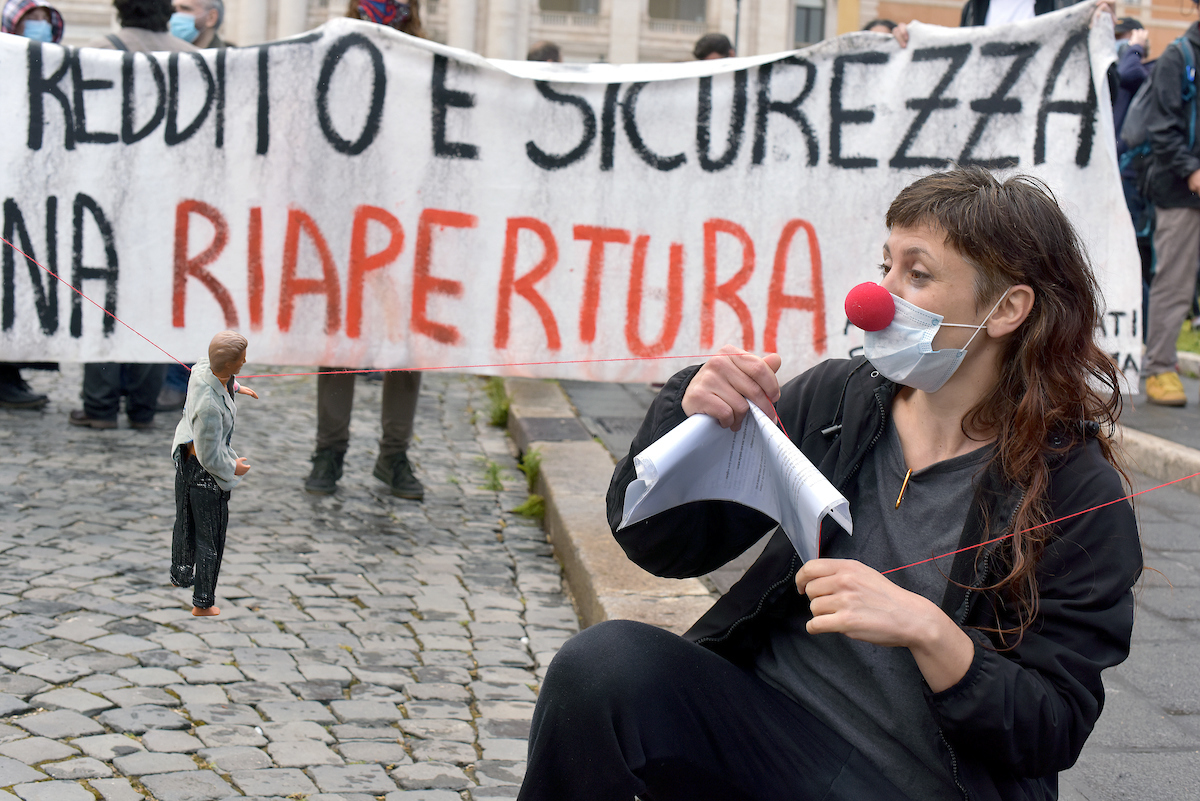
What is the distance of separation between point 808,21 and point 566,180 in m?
36.2

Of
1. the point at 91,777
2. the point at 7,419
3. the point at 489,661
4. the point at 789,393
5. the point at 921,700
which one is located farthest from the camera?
the point at 7,419

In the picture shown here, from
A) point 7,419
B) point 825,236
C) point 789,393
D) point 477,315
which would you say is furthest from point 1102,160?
point 7,419

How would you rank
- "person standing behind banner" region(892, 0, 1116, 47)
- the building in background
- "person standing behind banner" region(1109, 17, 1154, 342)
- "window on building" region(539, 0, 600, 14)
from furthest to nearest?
1. "window on building" region(539, 0, 600, 14)
2. the building in background
3. "person standing behind banner" region(1109, 17, 1154, 342)
4. "person standing behind banner" region(892, 0, 1116, 47)

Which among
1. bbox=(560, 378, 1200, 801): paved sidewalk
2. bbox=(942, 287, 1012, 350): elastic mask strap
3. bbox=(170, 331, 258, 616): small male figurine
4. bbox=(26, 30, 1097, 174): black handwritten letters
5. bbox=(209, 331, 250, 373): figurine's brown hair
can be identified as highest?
bbox=(26, 30, 1097, 174): black handwritten letters

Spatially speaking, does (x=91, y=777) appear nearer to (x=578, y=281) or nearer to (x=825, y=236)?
(x=578, y=281)

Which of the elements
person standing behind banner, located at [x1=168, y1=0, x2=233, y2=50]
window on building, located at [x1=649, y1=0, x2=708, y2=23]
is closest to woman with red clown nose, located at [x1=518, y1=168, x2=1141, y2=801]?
person standing behind banner, located at [x1=168, y1=0, x2=233, y2=50]

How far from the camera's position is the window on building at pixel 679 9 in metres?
38.9

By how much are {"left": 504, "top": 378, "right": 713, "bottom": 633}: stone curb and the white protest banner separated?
54cm

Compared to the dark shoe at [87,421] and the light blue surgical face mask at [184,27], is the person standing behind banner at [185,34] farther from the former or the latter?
the dark shoe at [87,421]

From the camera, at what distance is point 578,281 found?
14.4 ft

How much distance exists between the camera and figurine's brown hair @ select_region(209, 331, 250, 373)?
1540 millimetres

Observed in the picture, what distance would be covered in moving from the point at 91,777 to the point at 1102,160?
3887mm

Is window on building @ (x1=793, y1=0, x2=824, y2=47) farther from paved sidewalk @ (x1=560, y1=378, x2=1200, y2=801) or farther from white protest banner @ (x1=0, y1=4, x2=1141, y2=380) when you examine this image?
white protest banner @ (x1=0, y1=4, x2=1141, y2=380)

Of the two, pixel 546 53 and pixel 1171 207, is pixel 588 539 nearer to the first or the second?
pixel 1171 207
